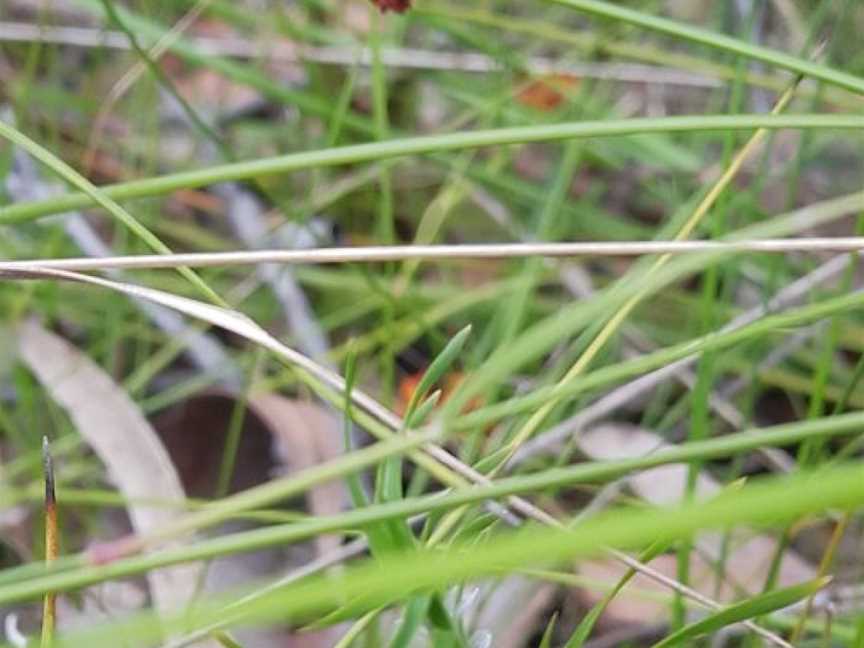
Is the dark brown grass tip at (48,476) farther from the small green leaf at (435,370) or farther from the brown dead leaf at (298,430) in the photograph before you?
the brown dead leaf at (298,430)

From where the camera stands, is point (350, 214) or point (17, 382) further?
point (350, 214)

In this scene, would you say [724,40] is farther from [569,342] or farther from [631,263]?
[631,263]

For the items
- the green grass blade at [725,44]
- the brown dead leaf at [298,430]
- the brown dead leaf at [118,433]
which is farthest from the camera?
the brown dead leaf at [298,430]

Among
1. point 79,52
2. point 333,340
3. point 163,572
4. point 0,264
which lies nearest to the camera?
point 0,264

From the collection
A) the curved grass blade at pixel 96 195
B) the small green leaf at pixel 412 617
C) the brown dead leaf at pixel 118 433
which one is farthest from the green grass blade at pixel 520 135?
the brown dead leaf at pixel 118 433

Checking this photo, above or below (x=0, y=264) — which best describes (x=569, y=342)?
above

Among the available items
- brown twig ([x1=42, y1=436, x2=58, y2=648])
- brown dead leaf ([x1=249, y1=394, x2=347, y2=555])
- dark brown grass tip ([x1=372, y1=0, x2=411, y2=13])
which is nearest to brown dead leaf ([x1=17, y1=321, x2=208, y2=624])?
brown dead leaf ([x1=249, y1=394, x2=347, y2=555])

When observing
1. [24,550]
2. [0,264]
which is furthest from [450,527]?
[24,550]
